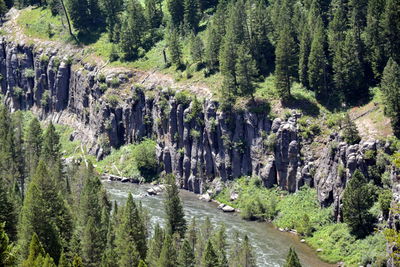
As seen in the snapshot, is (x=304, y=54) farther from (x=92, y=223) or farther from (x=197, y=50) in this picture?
(x=92, y=223)

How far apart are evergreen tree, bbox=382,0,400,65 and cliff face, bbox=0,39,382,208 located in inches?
955

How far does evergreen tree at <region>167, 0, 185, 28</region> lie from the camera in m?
163

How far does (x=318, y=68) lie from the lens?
380ft

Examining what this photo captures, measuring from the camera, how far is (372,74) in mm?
114938

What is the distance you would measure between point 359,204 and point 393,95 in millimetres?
21955

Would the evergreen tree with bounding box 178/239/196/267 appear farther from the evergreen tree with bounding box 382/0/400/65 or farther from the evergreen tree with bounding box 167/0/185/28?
the evergreen tree with bounding box 167/0/185/28

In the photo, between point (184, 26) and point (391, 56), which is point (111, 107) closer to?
point (184, 26)

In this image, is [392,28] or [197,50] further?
[197,50]

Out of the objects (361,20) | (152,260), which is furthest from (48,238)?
(361,20)

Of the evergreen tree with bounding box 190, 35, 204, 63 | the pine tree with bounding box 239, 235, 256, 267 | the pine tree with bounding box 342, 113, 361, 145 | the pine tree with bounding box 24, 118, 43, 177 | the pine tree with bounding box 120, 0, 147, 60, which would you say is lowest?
the pine tree with bounding box 239, 235, 256, 267

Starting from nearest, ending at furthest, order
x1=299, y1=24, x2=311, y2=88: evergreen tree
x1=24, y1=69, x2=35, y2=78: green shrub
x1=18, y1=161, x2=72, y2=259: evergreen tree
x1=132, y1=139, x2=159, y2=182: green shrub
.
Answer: x1=18, y1=161, x2=72, y2=259: evergreen tree < x1=299, y1=24, x2=311, y2=88: evergreen tree < x1=132, y1=139, x2=159, y2=182: green shrub < x1=24, y1=69, x2=35, y2=78: green shrub

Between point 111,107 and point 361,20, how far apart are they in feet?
229

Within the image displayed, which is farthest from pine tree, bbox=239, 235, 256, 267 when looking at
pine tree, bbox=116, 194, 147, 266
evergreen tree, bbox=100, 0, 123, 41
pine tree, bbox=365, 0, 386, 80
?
evergreen tree, bbox=100, 0, 123, 41

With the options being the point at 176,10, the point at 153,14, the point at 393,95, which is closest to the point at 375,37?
the point at 393,95
